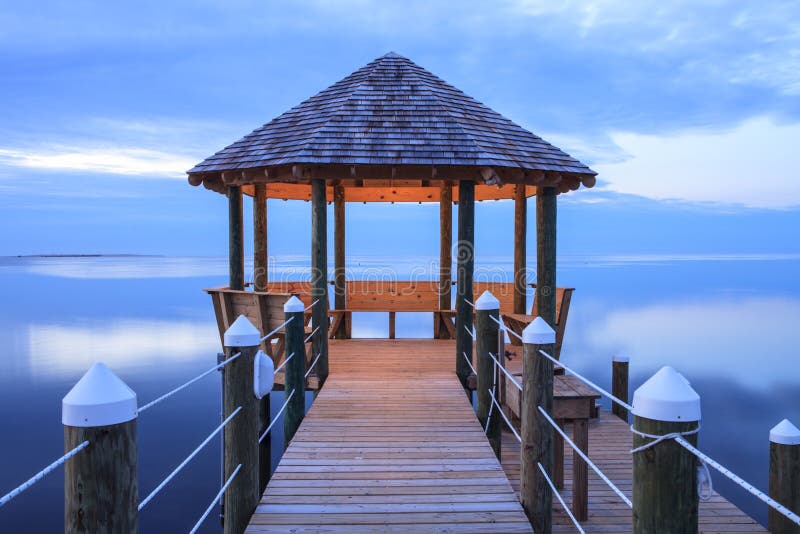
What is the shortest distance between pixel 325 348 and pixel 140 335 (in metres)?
23.3

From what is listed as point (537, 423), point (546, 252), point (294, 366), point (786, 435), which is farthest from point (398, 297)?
point (537, 423)

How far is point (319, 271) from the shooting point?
730 centimetres

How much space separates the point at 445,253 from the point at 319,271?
416 centimetres

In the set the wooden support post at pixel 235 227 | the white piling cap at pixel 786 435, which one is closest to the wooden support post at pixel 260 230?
the wooden support post at pixel 235 227

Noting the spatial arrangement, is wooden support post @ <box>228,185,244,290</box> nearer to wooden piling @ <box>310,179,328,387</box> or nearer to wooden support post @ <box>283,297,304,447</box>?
wooden piling @ <box>310,179,328,387</box>

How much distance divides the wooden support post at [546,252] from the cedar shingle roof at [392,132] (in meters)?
0.61

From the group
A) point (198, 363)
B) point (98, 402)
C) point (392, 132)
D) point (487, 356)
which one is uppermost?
point (392, 132)

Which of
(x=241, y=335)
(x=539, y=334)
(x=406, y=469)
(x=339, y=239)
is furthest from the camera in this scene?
(x=339, y=239)

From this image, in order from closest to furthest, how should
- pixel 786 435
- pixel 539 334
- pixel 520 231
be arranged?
pixel 539 334
pixel 786 435
pixel 520 231

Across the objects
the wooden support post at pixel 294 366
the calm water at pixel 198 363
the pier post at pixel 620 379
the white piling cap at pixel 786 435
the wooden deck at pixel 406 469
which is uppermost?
the wooden support post at pixel 294 366

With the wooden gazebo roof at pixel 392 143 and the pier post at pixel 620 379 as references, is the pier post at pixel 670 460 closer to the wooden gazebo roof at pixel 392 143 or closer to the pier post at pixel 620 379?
the wooden gazebo roof at pixel 392 143

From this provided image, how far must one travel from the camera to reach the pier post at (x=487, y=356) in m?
5.54

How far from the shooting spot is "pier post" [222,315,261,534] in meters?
3.32

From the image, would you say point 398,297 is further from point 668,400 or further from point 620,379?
point 668,400
